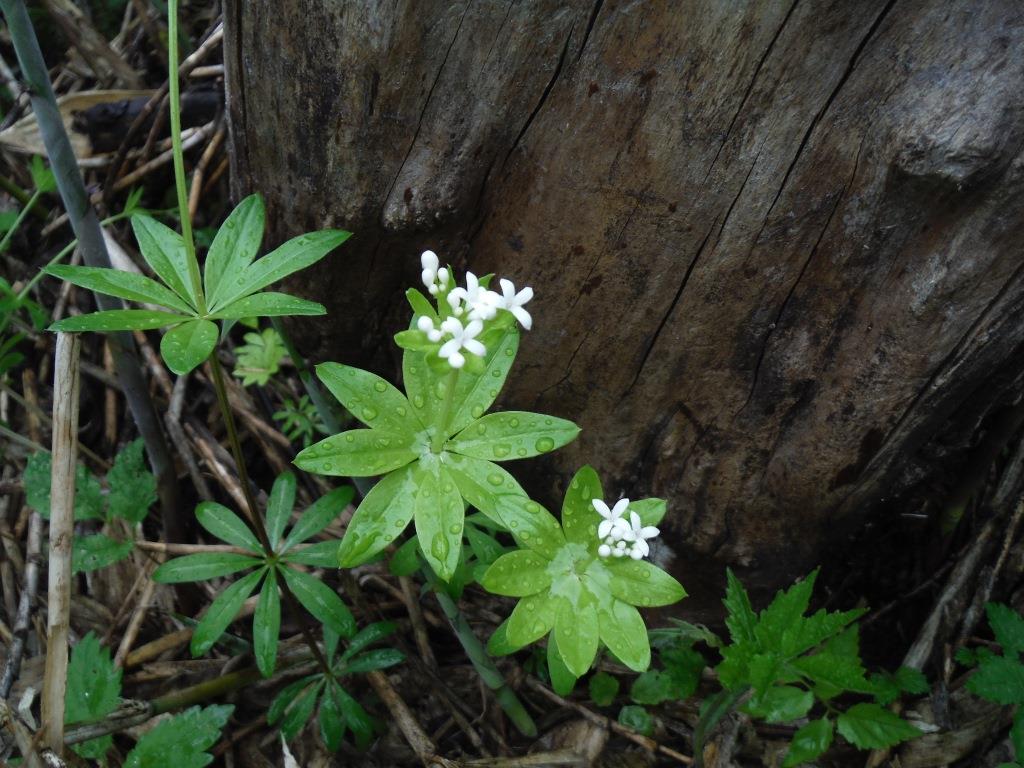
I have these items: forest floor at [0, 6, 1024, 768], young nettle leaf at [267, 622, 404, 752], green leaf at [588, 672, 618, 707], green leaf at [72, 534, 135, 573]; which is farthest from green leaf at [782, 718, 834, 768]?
green leaf at [72, 534, 135, 573]

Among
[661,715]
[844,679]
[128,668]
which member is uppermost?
[844,679]

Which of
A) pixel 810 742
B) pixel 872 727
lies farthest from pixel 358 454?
pixel 872 727

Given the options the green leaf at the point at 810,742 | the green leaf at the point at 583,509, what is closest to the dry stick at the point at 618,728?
the green leaf at the point at 810,742

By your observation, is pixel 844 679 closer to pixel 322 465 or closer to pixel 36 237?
pixel 322 465

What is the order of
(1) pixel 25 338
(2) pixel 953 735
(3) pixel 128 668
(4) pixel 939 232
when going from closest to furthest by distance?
(4) pixel 939 232 → (2) pixel 953 735 → (3) pixel 128 668 → (1) pixel 25 338

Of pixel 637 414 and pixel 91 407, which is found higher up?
pixel 637 414

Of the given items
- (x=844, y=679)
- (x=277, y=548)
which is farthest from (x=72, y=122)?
(x=844, y=679)

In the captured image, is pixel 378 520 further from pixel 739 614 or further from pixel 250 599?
pixel 250 599

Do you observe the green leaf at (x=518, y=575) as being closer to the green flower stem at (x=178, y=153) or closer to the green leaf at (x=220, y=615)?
the green leaf at (x=220, y=615)
